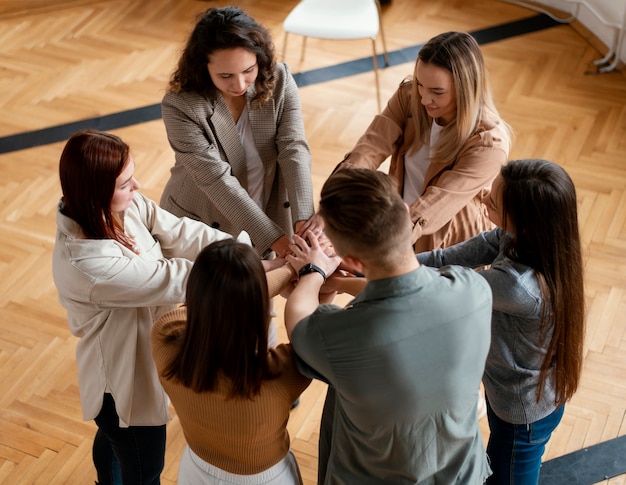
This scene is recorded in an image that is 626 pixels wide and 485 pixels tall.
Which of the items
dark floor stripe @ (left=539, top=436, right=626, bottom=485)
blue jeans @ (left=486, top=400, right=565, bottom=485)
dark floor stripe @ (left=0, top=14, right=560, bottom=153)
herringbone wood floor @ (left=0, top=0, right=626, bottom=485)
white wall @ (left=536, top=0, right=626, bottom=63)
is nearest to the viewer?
blue jeans @ (left=486, top=400, right=565, bottom=485)

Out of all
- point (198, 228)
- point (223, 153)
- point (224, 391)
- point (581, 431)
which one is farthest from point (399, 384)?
A: point (581, 431)

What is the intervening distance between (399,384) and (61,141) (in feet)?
11.3

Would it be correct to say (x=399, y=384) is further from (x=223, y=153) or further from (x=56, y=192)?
(x=56, y=192)

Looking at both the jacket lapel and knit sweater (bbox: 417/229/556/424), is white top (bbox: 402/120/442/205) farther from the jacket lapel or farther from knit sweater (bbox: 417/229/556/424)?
the jacket lapel

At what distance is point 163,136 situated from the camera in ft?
15.1

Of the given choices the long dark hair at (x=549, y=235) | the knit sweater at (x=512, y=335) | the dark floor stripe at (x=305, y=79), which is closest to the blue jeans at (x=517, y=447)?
the knit sweater at (x=512, y=335)

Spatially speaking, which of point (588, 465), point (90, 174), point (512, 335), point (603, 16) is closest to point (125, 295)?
point (90, 174)

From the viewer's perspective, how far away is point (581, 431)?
10.0ft

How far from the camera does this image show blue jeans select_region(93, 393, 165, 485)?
2.28m

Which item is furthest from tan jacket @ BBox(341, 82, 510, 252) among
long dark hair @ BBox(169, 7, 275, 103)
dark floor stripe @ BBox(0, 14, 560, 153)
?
dark floor stripe @ BBox(0, 14, 560, 153)

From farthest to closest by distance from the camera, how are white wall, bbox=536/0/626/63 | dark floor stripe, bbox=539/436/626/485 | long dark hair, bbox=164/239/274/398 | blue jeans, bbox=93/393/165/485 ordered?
white wall, bbox=536/0/626/63 < dark floor stripe, bbox=539/436/626/485 < blue jeans, bbox=93/393/165/485 < long dark hair, bbox=164/239/274/398

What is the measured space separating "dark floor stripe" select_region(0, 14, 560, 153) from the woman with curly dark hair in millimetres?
2141

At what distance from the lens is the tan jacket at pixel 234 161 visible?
98.9 inches

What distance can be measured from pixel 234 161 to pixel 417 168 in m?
0.57
